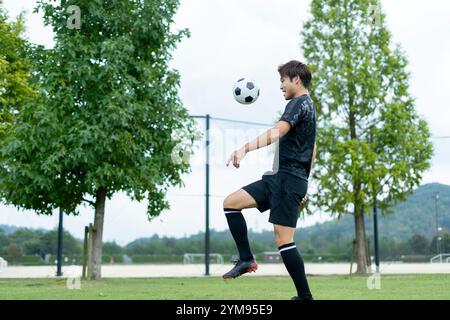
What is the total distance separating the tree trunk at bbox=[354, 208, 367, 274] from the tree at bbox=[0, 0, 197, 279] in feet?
22.6

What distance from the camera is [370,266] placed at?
22.6 metres

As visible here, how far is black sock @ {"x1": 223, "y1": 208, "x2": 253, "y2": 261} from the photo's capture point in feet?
22.0

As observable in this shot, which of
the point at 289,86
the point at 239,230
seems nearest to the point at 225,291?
the point at 239,230

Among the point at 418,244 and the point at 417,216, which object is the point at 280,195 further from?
the point at 418,244

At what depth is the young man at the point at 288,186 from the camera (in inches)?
252

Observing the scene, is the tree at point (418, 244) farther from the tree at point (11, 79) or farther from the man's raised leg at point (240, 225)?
the man's raised leg at point (240, 225)

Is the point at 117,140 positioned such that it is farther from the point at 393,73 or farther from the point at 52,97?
the point at 393,73

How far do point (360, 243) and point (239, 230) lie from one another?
Result: 15817 millimetres

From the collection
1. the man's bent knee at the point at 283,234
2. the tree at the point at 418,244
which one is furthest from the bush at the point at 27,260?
the man's bent knee at the point at 283,234

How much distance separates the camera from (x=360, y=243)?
2184 centimetres

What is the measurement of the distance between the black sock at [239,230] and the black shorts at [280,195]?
270 millimetres

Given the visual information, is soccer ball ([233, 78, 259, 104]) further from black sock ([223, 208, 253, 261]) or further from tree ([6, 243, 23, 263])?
tree ([6, 243, 23, 263])
